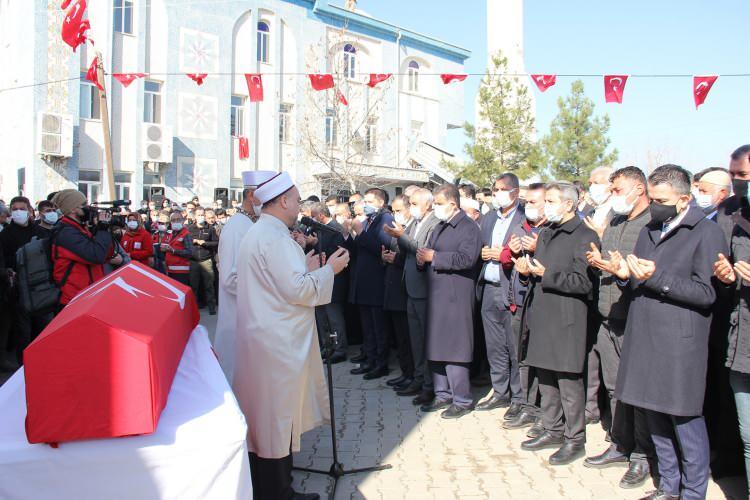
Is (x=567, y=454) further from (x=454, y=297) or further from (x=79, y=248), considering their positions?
(x=79, y=248)

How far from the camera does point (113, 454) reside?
2.46 m

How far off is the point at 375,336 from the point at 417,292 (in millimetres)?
1684

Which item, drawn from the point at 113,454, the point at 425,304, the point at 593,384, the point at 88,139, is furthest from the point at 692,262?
the point at 88,139

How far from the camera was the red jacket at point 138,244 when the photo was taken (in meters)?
10.4

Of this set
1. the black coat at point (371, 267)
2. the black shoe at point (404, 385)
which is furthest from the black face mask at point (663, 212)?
the black coat at point (371, 267)

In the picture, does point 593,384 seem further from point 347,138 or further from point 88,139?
point 347,138

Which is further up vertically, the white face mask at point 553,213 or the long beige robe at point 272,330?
the white face mask at point 553,213

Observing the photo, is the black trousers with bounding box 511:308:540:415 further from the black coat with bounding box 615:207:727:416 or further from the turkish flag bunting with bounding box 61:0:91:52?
the turkish flag bunting with bounding box 61:0:91:52

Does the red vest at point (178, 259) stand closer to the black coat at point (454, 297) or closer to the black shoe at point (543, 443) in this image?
the black coat at point (454, 297)

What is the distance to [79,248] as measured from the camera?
5988 millimetres

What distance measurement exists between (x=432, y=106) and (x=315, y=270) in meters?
30.3

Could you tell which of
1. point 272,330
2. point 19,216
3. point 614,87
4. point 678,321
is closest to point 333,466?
point 272,330

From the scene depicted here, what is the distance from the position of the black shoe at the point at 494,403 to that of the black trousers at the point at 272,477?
9.10 feet

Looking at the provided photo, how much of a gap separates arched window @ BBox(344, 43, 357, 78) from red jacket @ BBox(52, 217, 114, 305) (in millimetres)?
23551
